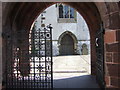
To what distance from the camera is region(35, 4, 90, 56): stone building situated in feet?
74.1

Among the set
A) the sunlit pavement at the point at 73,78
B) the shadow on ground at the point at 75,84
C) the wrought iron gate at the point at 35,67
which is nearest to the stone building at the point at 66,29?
the sunlit pavement at the point at 73,78

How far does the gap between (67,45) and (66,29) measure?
1.89 meters

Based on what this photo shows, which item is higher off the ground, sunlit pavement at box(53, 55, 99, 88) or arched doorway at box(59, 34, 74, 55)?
arched doorway at box(59, 34, 74, 55)

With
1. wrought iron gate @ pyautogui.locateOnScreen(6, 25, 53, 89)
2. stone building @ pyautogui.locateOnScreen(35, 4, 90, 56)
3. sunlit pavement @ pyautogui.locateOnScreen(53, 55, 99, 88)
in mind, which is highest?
stone building @ pyautogui.locateOnScreen(35, 4, 90, 56)

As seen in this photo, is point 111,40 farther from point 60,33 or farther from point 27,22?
point 60,33

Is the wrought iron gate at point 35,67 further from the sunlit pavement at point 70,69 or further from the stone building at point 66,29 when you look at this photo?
the stone building at point 66,29

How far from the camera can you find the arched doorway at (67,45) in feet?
75.8

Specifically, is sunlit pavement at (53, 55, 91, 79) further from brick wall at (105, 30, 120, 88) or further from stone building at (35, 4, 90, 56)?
stone building at (35, 4, 90, 56)

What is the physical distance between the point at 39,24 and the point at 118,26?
19141 millimetres

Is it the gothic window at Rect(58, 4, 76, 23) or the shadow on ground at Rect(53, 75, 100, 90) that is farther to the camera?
the gothic window at Rect(58, 4, 76, 23)

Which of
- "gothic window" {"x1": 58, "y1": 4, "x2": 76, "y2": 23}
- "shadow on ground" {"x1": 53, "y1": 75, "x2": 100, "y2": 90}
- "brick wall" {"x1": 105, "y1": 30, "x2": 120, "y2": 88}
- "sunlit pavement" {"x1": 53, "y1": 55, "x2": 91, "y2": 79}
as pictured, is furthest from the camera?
"gothic window" {"x1": 58, "y1": 4, "x2": 76, "y2": 23}

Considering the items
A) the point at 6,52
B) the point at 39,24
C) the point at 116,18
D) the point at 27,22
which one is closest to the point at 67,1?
the point at 27,22

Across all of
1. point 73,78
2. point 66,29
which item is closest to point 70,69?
point 73,78

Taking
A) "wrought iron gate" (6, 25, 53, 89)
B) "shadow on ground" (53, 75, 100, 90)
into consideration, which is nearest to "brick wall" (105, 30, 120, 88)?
"wrought iron gate" (6, 25, 53, 89)
